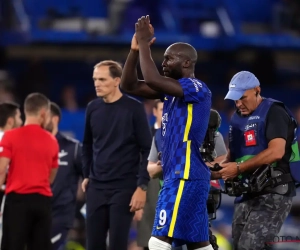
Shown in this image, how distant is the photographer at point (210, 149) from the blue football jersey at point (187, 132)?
25.7 inches

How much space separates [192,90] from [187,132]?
11.6 inches

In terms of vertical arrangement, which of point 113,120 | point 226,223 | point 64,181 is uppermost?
point 113,120

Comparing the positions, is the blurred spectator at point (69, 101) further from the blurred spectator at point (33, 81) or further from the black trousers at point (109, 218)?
the black trousers at point (109, 218)

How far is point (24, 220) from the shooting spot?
740 cm

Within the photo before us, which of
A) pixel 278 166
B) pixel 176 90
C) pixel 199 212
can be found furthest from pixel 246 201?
pixel 176 90

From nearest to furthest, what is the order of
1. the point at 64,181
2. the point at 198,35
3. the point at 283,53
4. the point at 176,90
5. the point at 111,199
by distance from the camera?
1. the point at 176,90
2. the point at 111,199
3. the point at 64,181
4. the point at 198,35
5. the point at 283,53

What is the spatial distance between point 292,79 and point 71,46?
5.05m

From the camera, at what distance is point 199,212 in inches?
225

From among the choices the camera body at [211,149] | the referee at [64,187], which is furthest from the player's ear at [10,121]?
the camera body at [211,149]

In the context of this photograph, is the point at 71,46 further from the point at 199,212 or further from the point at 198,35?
the point at 199,212

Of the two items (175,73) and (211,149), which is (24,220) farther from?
(175,73)

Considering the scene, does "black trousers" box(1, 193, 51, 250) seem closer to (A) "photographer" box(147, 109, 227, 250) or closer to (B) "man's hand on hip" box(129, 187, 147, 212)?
(B) "man's hand on hip" box(129, 187, 147, 212)

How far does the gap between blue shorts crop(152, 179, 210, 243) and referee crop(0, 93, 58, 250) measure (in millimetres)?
2044

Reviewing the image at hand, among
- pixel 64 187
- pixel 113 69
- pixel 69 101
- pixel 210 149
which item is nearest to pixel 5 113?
pixel 64 187
